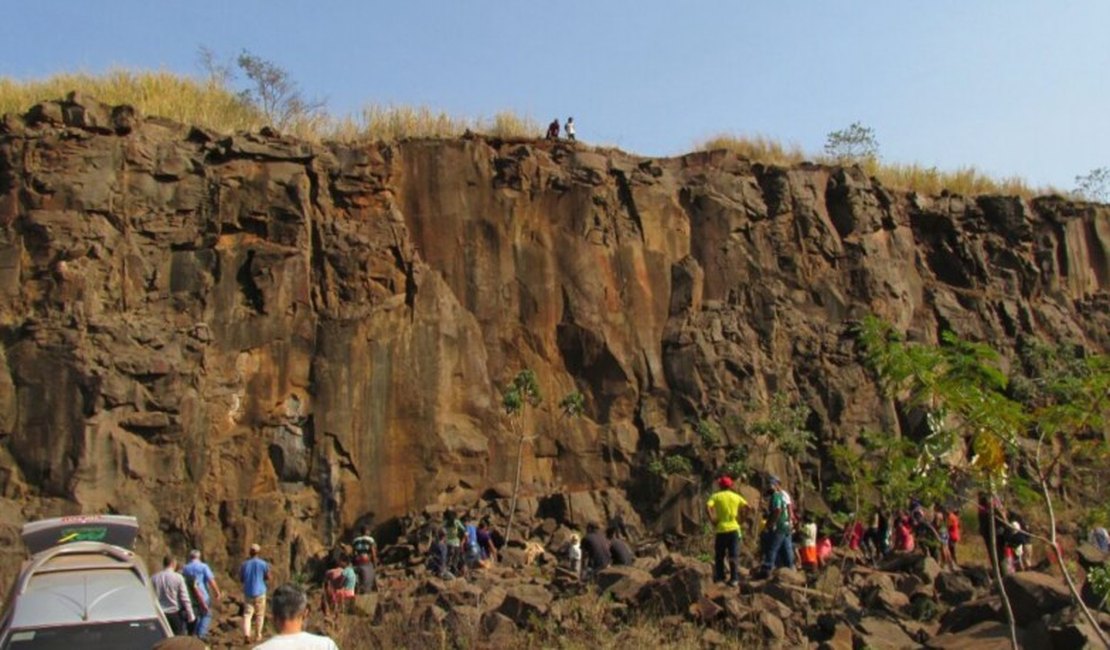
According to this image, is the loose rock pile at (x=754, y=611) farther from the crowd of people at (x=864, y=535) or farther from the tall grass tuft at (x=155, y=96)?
the tall grass tuft at (x=155, y=96)

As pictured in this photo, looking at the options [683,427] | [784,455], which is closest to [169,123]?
[683,427]

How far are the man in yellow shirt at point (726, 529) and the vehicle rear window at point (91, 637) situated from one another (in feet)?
24.4

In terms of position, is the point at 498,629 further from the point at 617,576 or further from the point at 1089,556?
the point at 1089,556

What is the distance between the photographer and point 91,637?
812 centimetres

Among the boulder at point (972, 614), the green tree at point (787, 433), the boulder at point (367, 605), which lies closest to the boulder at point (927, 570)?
the boulder at point (972, 614)

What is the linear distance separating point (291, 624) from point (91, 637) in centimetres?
351

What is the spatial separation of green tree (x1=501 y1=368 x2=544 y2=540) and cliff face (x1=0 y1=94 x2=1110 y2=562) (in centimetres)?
32

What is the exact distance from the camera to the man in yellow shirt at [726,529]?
45.3 ft

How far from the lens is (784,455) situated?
24.6 meters

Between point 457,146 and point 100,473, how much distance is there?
1043cm

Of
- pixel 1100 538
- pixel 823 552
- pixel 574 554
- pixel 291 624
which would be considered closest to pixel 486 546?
pixel 574 554

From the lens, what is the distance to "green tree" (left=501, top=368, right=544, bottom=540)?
73.0ft

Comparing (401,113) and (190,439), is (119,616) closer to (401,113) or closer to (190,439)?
(190,439)

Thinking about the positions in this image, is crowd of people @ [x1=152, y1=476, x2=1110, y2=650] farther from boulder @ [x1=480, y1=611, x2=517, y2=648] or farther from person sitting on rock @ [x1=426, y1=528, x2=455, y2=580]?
boulder @ [x1=480, y1=611, x2=517, y2=648]
